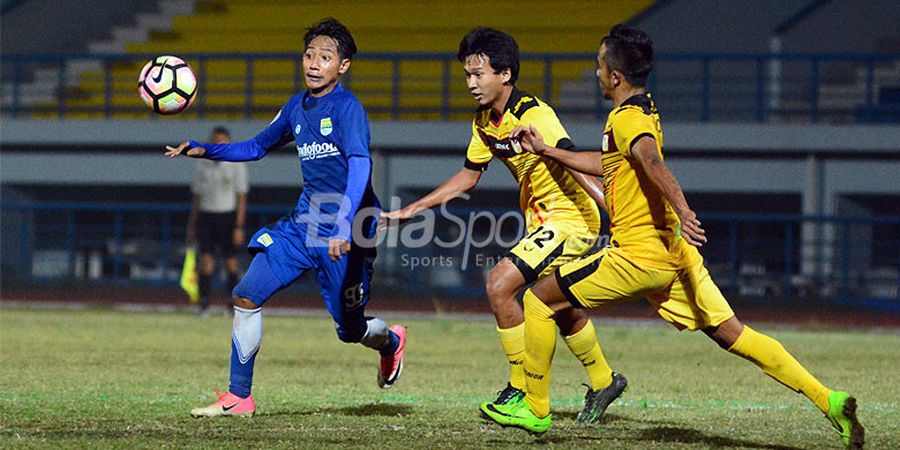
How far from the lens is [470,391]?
939 cm

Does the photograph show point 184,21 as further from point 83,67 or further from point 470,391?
point 470,391

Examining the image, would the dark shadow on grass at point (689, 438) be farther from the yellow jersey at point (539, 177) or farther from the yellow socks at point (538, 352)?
the yellow jersey at point (539, 177)

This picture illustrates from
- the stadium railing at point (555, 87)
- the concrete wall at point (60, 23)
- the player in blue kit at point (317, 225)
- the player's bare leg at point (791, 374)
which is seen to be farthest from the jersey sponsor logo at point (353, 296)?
the concrete wall at point (60, 23)

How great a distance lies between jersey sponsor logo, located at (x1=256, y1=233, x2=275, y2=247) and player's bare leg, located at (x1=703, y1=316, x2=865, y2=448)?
243 centimetres

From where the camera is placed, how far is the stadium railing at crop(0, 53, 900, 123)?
21.2 meters

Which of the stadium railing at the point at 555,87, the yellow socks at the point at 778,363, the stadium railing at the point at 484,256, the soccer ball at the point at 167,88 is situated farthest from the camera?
the stadium railing at the point at 555,87

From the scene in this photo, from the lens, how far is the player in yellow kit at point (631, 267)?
265 inches

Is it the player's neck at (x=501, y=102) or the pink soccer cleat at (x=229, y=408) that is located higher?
the player's neck at (x=501, y=102)

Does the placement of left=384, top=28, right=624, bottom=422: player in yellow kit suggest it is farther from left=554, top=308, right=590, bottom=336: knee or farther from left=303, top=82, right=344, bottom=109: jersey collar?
left=303, top=82, right=344, bottom=109: jersey collar

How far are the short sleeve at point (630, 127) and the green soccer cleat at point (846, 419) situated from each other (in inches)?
57.5

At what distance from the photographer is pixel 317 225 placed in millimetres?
7707

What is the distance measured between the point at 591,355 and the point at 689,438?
39.4 inches

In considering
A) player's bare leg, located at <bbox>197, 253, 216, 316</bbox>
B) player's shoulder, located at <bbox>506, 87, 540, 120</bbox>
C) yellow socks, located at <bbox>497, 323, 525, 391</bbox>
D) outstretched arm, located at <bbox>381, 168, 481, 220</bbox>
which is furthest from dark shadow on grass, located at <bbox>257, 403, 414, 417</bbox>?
player's bare leg, located at <bbox>197, 253, 216, 316</bbox>

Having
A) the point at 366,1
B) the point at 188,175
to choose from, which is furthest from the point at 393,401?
the point at 366,1
